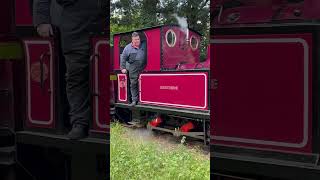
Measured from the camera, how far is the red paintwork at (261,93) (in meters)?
1.46

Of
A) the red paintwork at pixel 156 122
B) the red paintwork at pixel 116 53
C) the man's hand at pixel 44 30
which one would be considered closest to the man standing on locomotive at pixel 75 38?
the man's hand at pixel 44 30

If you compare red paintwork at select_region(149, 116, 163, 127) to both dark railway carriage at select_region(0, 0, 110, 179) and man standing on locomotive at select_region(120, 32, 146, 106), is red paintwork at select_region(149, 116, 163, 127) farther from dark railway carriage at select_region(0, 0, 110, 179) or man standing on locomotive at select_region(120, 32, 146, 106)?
dark railway carriage at select_region(0, 0, 110, 179)

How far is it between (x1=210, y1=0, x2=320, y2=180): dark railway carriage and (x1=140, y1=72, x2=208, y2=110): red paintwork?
54mm

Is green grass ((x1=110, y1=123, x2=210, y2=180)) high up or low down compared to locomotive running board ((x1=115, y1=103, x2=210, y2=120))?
down

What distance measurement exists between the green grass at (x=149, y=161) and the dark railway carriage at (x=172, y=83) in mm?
74

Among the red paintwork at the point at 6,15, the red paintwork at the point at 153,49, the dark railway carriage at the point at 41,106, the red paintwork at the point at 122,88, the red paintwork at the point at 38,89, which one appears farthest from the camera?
the red paintwork at the point at 6,15

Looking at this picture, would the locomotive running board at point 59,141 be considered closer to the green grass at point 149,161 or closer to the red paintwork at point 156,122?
the green grass at point 149,161

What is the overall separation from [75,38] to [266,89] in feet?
2.78

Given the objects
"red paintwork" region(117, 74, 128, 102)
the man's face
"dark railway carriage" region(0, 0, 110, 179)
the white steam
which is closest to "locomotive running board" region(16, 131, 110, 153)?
"dark railway carriage" region(0, 0, 110, 179)

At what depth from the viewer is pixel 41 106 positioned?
85.4 inches

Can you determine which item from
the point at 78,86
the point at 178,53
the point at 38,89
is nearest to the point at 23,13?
the point at 38,89

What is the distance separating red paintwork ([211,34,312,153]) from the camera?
1.46 m

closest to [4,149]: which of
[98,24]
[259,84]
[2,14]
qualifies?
[2,14]

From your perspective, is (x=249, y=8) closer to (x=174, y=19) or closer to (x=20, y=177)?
(x=174, y=19)
